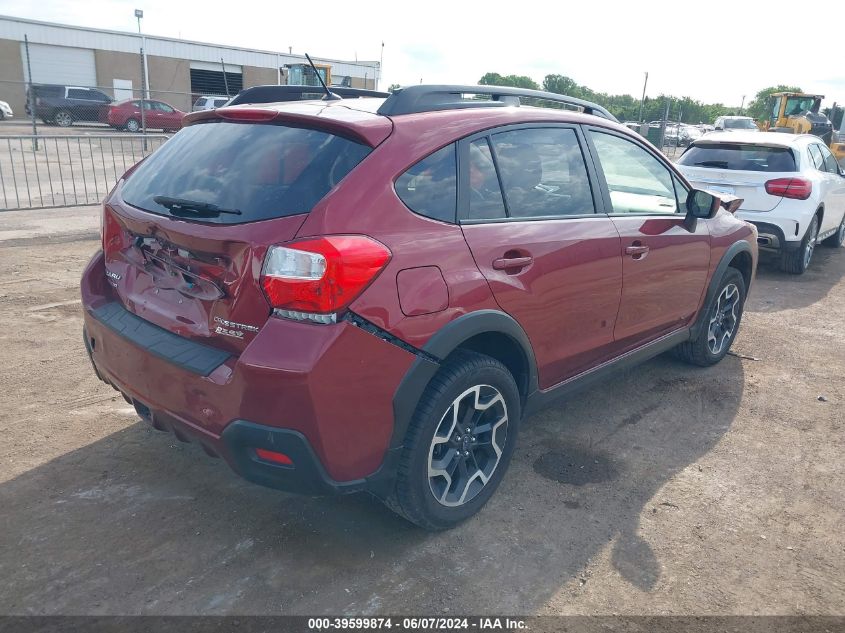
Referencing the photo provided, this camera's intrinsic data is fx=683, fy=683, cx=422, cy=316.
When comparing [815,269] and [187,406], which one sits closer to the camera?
[187,406]

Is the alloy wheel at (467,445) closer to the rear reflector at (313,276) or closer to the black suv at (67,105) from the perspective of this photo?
the rear reflector at (313,276)

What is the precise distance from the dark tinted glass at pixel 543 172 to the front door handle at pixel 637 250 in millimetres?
337

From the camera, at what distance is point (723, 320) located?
5191mm

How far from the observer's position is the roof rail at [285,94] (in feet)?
11.7

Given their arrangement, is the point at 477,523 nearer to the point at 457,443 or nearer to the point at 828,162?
the point at 457,443

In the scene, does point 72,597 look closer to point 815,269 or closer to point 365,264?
point 365,264

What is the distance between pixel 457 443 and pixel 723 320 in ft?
10.2

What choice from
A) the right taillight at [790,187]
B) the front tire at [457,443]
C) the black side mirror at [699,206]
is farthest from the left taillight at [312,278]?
the right taillight at [790,187]

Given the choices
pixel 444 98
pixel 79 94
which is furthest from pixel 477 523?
pixel 79 94

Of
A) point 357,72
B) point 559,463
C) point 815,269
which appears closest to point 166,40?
point 357,72

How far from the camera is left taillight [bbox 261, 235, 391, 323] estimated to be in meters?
2.37

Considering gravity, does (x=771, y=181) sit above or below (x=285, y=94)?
below

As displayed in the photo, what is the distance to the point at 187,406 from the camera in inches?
103

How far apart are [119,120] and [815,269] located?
27.0m
